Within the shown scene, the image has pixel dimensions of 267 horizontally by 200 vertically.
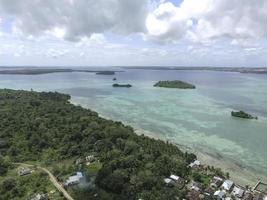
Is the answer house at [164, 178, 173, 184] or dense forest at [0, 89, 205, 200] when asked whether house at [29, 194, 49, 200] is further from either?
house at [164, 178, 173, 184]

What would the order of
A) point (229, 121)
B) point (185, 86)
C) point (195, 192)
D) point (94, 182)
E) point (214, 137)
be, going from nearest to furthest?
point (195, 192) < point (94, 182) < point (214, 137) < point (229, 121) < point (185, 86)

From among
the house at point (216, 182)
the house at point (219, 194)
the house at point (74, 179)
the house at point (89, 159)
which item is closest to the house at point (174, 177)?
the house at point (216, 182)

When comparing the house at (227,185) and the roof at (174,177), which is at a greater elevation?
the roof at (174,177)

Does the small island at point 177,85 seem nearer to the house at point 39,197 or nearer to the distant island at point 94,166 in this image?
the distant island at point 94,166

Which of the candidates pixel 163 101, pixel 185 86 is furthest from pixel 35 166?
pixel 185 86

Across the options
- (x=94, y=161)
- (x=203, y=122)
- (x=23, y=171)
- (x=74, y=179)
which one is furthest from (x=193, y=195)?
(x=203, y=122)

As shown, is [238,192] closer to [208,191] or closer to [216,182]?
[216,182]

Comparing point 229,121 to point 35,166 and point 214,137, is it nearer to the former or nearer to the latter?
point 214,137

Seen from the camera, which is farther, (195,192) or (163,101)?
(163,101)

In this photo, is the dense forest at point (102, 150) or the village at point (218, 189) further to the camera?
the dense forest at point (102, 150)
